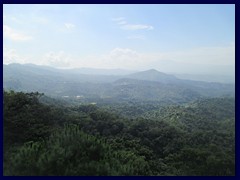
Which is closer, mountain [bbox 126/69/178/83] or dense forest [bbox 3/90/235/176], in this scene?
dense forest [bbox 3/90/235/176]

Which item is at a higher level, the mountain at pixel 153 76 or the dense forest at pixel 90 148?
the mountain at pixel 153 76

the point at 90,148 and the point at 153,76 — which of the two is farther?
the point at 153,76

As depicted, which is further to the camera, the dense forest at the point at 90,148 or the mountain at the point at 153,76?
the mountain at the point at 153,76

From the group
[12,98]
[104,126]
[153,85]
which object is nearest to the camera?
[12,98]

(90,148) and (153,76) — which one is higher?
(153,76)

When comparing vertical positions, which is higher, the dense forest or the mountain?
the mountain

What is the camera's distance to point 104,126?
11.0m

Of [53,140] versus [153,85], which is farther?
[153,85]
